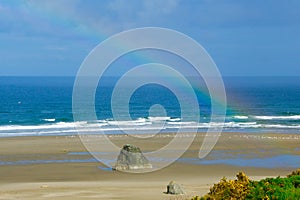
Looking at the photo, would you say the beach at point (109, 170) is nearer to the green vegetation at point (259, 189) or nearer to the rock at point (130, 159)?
the rock at point (130, 159)

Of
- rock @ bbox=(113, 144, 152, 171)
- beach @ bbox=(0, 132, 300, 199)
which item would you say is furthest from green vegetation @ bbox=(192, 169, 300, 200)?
rock @ bbox=(113, 144, 152, 171)

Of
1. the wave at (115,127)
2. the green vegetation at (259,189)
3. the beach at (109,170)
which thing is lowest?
the green vegetation at (259,189)

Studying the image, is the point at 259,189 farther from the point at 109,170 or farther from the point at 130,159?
the point at 109,170

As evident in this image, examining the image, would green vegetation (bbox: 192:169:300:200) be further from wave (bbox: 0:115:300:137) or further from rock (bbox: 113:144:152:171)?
wave (bbox: 0:115:300:137)

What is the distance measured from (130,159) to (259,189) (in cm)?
1951

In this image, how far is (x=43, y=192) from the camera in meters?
21.8

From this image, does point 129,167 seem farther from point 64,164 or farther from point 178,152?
point 178,152

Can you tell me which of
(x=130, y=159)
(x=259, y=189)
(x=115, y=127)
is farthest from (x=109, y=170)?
(x=115, y=127)

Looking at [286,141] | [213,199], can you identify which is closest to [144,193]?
[213,199]

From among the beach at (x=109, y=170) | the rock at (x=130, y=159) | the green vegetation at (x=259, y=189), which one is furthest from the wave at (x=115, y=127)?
the green vegetation at (x=259, y=189)

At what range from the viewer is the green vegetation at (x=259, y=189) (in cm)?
827

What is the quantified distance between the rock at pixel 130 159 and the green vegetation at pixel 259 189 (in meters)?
18.3

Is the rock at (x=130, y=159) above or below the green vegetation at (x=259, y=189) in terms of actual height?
above

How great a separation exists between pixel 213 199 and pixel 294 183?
1293 mm
